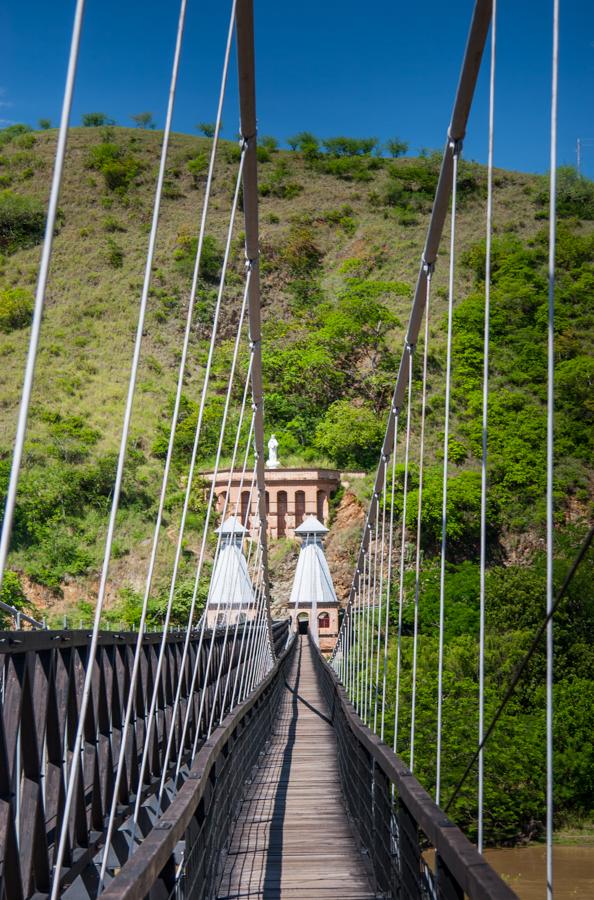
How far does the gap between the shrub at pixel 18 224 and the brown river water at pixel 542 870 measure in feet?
214

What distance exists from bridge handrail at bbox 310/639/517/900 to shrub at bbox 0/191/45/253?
74598 mm

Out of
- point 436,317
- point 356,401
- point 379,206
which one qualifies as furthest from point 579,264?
point 379,206

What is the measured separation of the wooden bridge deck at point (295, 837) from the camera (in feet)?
14.7

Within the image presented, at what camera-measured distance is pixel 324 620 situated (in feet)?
110

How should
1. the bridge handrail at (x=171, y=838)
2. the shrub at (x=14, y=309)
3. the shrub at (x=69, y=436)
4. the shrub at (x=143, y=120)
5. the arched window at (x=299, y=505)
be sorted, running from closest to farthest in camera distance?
the bridge handrail at (x=171, y=838)
the arched window at (x=299, y=505)
the shrub at (x=69, y=436)
the shrub at (x=14, y=309)
the shrub at (x=143, y=120)

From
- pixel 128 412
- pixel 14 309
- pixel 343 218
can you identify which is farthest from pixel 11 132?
pixel 128 412

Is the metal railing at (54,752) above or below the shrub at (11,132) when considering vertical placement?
below

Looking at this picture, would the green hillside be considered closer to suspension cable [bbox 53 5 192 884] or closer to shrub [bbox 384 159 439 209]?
shrub [bbox 384 159 439 209]

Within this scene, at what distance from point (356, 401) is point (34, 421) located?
16491mm

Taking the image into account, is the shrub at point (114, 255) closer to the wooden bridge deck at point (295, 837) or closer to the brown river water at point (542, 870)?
the brown river water at point (542, 870)

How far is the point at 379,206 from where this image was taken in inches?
3344

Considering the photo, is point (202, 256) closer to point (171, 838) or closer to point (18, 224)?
point (18, 224)

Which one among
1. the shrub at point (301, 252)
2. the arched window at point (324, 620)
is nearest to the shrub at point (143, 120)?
the shrub at point (301, 252)

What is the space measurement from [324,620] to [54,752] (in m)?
30.7
